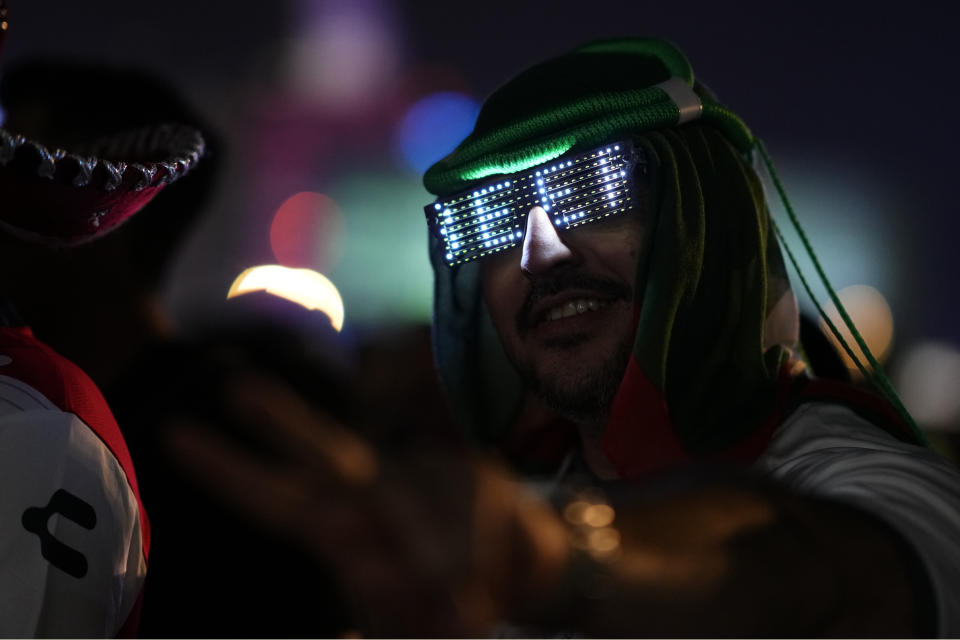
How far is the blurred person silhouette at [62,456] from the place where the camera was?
1291 millimetres

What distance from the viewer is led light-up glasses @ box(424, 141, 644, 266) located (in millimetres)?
1949

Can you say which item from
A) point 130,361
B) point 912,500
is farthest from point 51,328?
point 912,500

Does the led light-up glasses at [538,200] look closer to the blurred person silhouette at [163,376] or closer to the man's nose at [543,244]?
the man's nose at [543,244]

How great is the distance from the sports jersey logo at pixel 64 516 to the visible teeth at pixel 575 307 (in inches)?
48.7

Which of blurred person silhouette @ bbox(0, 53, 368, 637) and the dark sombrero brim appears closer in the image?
the dark sombrero brim

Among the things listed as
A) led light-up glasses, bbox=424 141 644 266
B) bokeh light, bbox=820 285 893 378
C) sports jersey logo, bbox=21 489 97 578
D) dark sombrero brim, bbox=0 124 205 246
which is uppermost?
dark sombrero brim, bbox=0 124 205 246

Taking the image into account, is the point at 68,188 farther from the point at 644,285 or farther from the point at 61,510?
the point at 644,285

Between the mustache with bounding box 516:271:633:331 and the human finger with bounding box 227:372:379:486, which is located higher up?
the human finger with bounding box 227:372:379:486

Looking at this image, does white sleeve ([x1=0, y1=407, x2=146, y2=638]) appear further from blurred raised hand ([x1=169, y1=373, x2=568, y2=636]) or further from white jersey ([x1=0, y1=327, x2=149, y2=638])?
blurred raised hand ([x1=169, y1=373, x2=568, y2=636])

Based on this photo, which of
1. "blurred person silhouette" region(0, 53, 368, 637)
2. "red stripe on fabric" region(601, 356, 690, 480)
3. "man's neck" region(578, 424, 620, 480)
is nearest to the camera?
"red stripe on fabric" region(601, 356, 690, 480)

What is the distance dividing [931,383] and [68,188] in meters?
13.1

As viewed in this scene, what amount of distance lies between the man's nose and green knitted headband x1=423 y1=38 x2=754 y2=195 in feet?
0.52

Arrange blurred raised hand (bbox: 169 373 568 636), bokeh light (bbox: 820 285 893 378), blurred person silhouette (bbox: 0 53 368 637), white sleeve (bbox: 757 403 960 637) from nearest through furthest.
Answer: blurred raised hand (bbox: 169 373 568 636), white sleeve (bbox: 757 403 960 637), blurred person silhouette (bbox: 0 53 368 637), bokeh light (bbox: 820 285 893 378)

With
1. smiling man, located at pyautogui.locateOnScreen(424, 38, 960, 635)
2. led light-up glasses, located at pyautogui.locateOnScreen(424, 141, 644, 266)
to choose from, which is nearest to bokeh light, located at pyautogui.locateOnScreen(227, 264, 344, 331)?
smiling man, located at pyautogui.locateOnScreen(424, 38, 960, 635)
